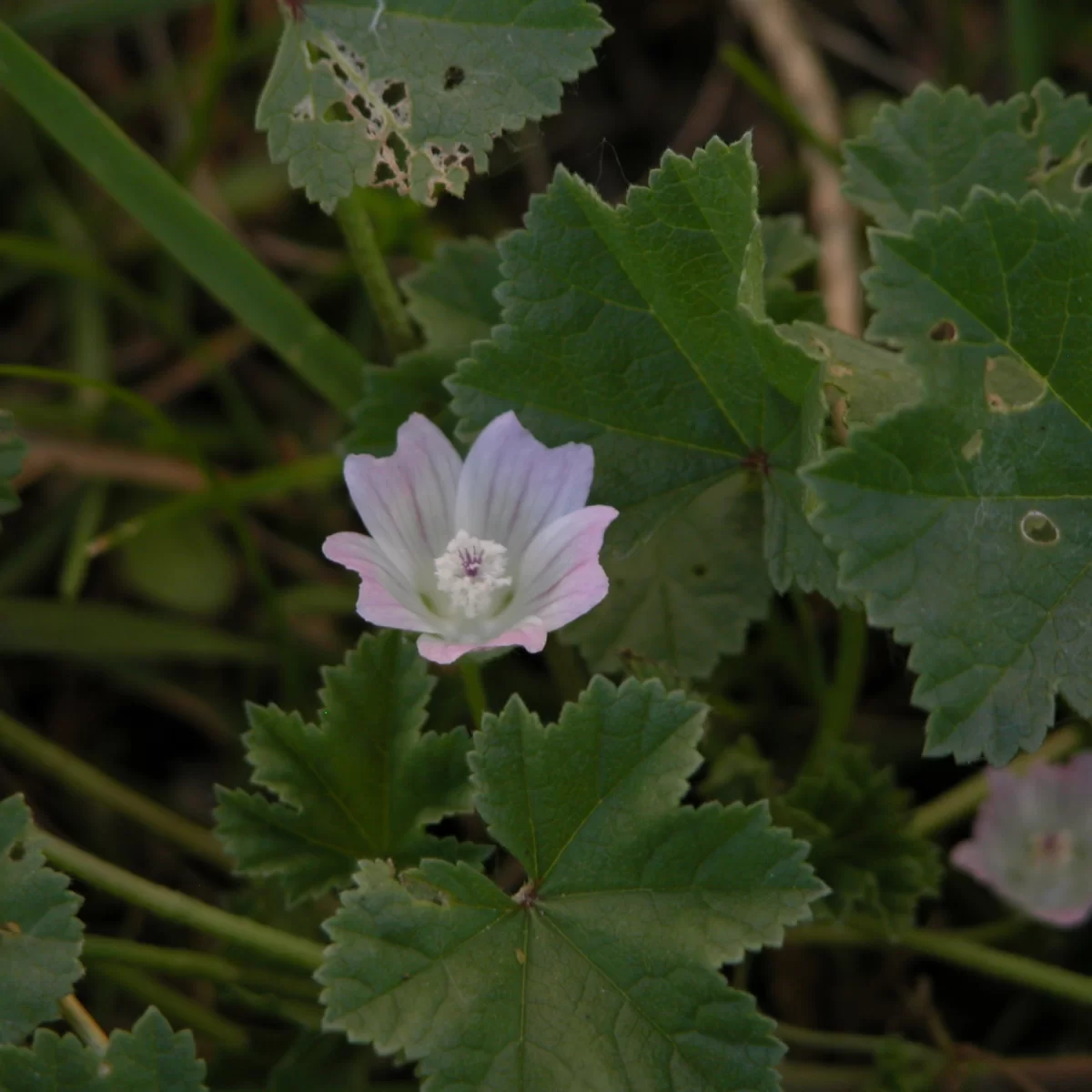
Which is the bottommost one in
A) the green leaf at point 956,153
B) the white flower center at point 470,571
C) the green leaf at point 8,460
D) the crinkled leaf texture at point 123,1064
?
the crinkled leaf texture at point 123,1064

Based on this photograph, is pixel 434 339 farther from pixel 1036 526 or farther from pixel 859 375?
pixel 1036 526

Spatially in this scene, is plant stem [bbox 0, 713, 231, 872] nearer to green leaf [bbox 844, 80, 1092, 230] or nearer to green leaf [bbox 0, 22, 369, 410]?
green leaf [bbox 0, 22, 369, 410]

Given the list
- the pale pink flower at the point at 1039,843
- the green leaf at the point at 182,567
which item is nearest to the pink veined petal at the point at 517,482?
the pale pink flower at the point at 1039,843

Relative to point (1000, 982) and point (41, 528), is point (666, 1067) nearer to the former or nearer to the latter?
point (1000, 982)

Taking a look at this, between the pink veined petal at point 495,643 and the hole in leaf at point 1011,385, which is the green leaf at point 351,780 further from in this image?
the hole in leaf at point 1011,385

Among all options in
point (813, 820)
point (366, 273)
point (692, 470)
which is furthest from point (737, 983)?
point (366, 273)

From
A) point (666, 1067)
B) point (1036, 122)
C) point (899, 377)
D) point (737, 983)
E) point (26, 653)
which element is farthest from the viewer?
point (26, 653)

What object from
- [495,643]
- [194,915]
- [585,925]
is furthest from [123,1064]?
[495,643]
